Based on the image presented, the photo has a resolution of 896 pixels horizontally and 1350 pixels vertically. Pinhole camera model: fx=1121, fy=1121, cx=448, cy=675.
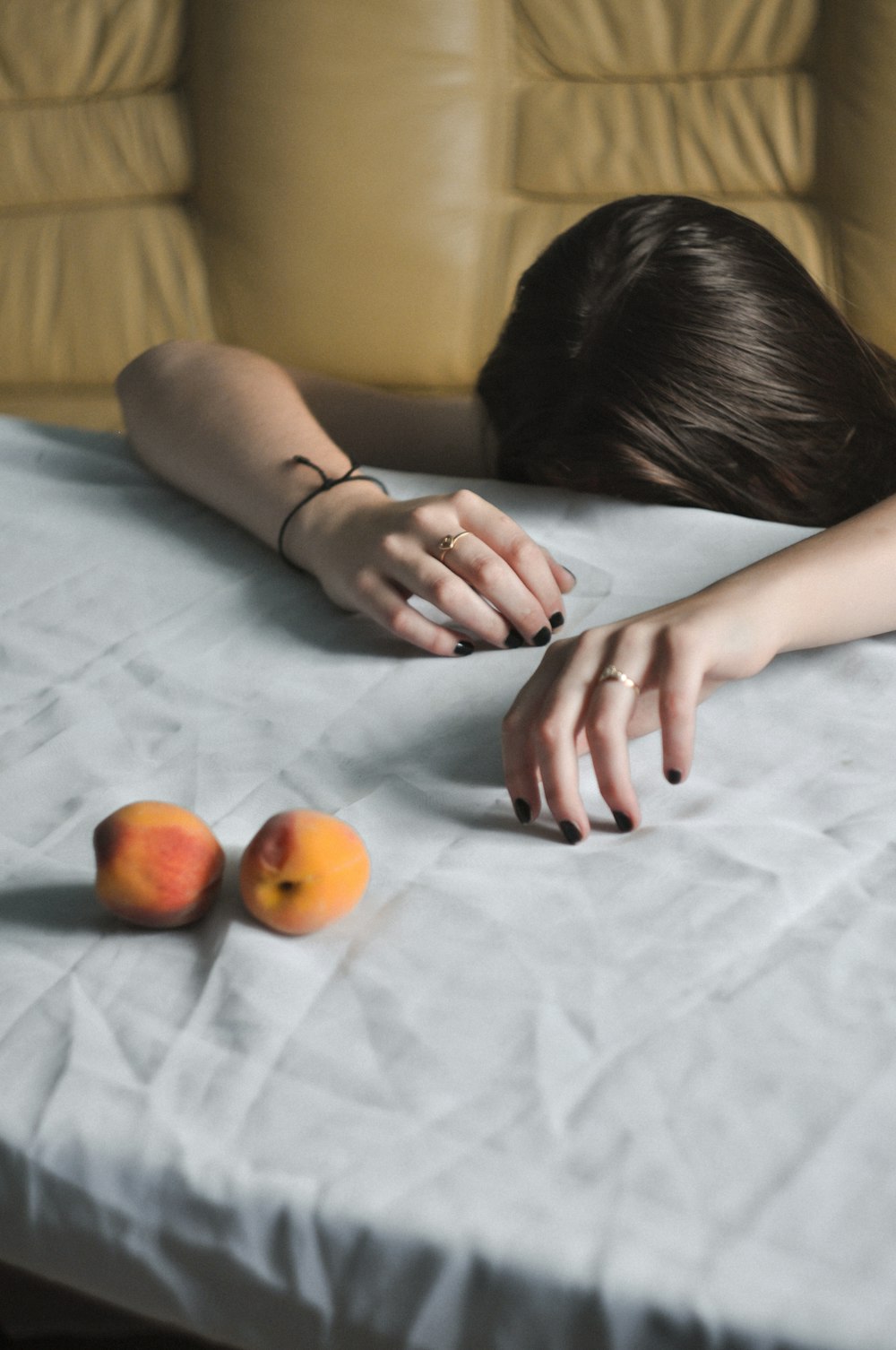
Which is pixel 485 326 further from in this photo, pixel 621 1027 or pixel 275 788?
pixel 621 1027

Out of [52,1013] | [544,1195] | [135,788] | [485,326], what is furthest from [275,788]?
Answer: [485,326]

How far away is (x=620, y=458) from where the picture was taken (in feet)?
2.88

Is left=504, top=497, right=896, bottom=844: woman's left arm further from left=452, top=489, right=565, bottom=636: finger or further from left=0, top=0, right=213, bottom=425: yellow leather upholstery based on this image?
left=0, top=0, right=213, bottom=425: yellow leather upholstery

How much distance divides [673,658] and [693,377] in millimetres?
381

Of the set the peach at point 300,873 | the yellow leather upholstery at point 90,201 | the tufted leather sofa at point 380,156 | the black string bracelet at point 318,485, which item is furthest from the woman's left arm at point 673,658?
the yellow leather upholstery at point 90,201

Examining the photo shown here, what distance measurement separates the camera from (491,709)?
0.67m

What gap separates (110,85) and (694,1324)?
1.92 meters

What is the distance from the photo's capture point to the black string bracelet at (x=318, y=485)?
86 cm

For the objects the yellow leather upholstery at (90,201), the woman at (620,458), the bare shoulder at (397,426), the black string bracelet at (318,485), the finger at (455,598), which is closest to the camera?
the woman at (620,458)

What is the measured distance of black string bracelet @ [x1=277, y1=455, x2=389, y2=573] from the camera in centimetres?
86

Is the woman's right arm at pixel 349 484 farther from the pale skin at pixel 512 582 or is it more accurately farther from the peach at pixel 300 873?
the peach at pixel 300 873

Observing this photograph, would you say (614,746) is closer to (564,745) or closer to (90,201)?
(564,745)

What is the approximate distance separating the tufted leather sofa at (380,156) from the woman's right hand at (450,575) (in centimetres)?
95

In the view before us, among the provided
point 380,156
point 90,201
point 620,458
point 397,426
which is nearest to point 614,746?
point 620,458
